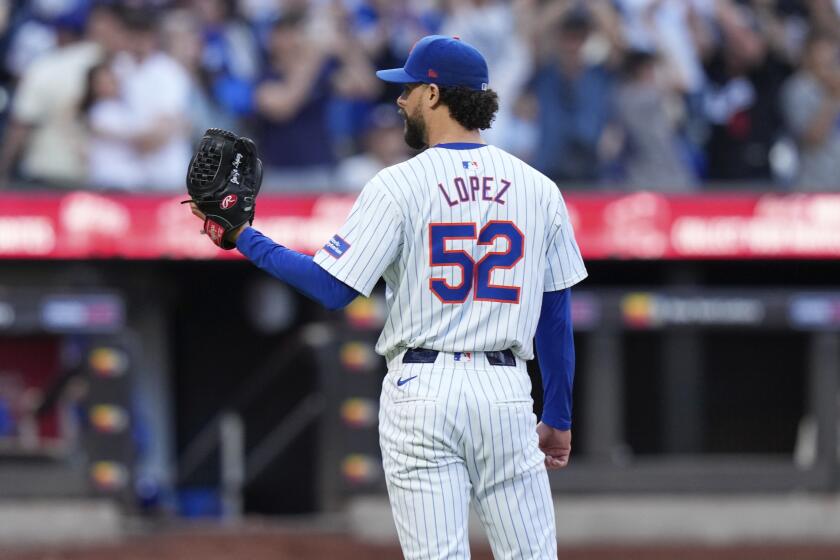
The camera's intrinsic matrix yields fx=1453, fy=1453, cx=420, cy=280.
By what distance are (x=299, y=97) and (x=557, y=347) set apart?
18.4ft

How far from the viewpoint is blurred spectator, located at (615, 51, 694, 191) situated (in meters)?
8.87

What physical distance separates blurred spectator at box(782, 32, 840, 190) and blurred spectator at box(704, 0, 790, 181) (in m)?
0.11

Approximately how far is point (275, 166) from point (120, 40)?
122cm

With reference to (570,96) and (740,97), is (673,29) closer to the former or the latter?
(740,97)

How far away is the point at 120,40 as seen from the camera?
885 centimetres

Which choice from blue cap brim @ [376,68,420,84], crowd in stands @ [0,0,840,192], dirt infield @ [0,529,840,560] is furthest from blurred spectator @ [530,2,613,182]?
blue cap brim @ [376,68,420,84]

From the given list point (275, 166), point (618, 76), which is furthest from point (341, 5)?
point (618, 76)

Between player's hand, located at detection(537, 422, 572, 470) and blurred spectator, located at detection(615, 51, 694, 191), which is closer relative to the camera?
player's hand, located at detection(537, 422, 572, 470)

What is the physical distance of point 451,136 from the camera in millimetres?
3416

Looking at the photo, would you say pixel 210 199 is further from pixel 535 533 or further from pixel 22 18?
pixel 22 18

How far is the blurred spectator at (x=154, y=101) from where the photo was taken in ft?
28.4

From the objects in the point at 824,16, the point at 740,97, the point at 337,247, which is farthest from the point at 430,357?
the point at 824,16

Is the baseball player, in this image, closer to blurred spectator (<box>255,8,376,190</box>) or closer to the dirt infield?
the dirt infield

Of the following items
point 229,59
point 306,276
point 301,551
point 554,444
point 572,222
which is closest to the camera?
point 306,276
